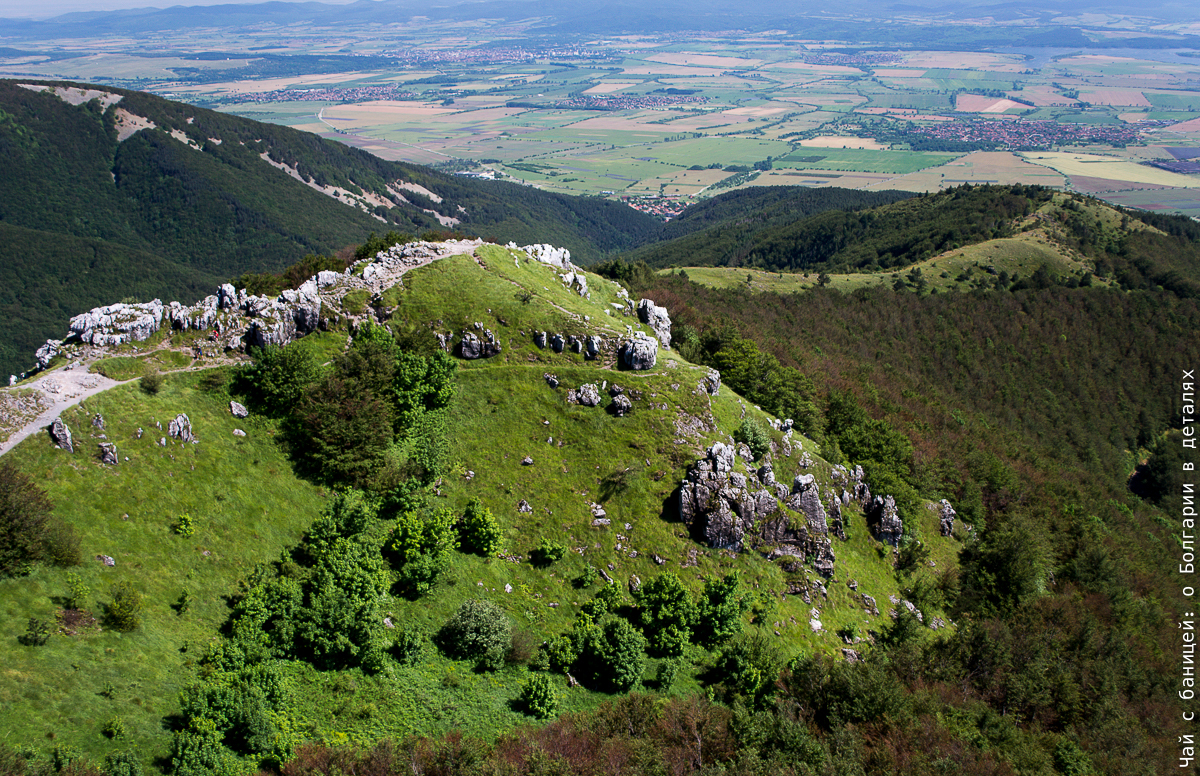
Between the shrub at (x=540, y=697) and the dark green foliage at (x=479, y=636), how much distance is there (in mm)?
3113

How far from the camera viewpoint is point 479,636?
4109 centimetres

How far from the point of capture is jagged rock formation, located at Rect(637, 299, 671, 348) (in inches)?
3066

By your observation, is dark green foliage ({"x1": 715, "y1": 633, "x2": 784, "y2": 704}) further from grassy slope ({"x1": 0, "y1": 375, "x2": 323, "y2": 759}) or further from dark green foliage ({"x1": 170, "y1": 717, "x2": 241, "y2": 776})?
grassy slope ({"x1": 0, "y1": 375, "x2": 323, "y2": 759})

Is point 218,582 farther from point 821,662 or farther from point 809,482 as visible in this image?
point 809,482

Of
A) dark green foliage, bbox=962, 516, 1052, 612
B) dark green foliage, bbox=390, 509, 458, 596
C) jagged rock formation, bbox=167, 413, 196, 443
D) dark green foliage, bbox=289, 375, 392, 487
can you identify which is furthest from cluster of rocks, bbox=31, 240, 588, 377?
dark green foliage, bbox=962, 516, 1052, 612

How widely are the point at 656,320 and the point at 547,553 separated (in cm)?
3902

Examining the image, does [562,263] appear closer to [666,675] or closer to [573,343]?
[573,343]

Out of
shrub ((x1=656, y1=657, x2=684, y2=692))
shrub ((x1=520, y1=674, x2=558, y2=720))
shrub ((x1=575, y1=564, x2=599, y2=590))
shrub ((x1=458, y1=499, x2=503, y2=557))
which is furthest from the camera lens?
shrub ((x1=458, y1=499, x2=503, y2=557))

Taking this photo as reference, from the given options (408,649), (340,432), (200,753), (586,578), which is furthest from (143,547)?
(586,578)

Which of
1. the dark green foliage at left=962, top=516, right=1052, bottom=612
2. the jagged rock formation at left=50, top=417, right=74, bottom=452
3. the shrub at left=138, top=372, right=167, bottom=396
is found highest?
the shrub at left=138, top=372, right=167, bottom=396

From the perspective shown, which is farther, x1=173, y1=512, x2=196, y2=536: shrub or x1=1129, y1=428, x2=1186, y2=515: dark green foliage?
x1=1129, y1=428, x2=1186, y2=515: dark green foliage

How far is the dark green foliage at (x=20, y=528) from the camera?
34.8 meters

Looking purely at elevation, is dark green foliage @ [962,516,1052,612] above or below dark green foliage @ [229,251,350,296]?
below

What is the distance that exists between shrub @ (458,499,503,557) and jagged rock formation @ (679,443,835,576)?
15694 millimetres
